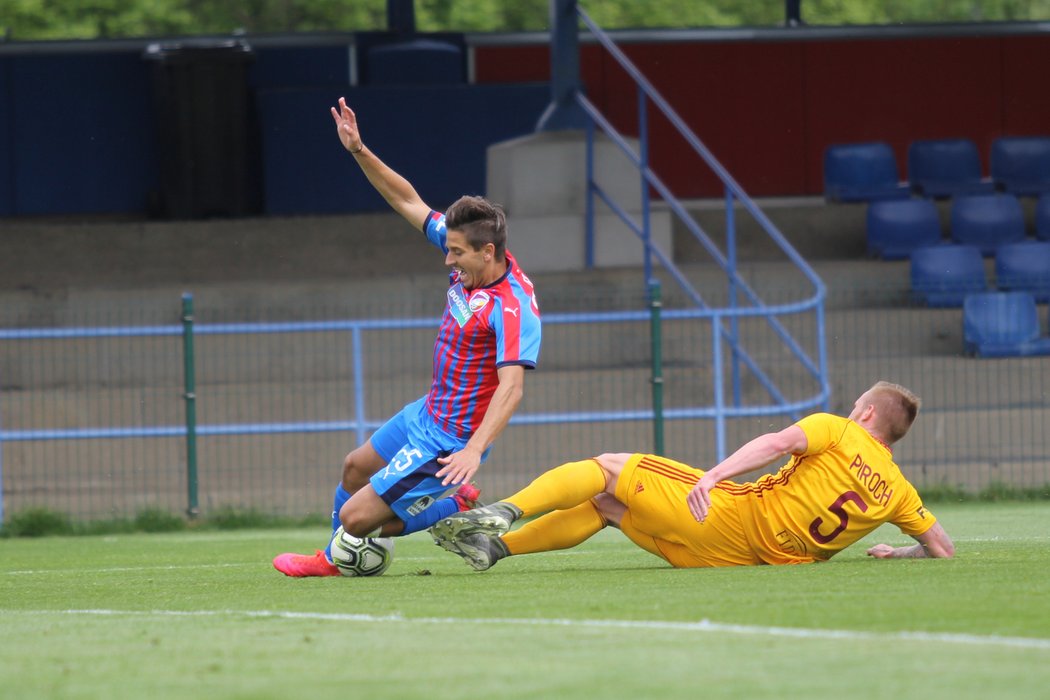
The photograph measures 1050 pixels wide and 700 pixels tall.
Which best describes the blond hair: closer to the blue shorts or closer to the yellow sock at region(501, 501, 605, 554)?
the yellow sock at region(501, 501, 605, 554)

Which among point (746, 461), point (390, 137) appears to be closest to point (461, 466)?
point (746, 461)

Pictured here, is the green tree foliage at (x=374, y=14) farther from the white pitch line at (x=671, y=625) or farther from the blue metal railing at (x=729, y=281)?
the white pitch line at (x=671, y=625)

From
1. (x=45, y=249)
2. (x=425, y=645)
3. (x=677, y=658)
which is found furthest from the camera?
(x=45, y=249)

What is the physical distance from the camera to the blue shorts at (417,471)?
798 cm

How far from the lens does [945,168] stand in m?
22.7

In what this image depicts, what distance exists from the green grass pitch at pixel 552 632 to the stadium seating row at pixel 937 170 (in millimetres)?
13718

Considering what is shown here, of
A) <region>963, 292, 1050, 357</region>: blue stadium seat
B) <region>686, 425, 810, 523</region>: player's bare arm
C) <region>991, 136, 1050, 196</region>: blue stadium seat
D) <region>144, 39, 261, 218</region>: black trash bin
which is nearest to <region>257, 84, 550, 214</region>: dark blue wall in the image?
<region>144, 39, 261, 218</region>: black trash bin

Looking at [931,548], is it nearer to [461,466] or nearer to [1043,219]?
[461,466]

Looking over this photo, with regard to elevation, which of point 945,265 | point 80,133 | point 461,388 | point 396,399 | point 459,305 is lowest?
point 396,399

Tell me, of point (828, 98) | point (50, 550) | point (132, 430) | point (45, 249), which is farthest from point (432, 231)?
point (828, 98)

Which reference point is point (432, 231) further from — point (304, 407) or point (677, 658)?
point (304, 407)

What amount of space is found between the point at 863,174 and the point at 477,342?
50.7 feet

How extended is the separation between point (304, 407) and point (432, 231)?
804cm

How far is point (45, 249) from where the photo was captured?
20.7 m
